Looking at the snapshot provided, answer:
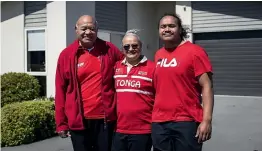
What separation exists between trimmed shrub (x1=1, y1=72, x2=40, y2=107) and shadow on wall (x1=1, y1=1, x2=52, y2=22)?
223 centimetres

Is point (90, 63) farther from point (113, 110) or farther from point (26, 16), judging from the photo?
point (26, 16)

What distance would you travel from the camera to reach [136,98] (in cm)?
349

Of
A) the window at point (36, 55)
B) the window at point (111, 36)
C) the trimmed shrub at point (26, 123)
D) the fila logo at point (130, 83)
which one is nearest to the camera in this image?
the fila logo at point (130, 83)

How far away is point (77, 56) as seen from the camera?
372cm

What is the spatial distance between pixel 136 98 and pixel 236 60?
10833 mm

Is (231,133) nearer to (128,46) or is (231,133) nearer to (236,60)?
(128,46)

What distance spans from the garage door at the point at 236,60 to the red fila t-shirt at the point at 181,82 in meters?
10.7

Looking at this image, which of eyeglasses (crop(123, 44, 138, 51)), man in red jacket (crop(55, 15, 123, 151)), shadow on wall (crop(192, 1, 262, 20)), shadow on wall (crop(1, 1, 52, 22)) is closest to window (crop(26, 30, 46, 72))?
shadow on wall (crop(1, 1, 52, 22))

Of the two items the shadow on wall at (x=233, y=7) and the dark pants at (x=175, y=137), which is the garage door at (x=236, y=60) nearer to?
the shadow on wall at (x=233, y=7)

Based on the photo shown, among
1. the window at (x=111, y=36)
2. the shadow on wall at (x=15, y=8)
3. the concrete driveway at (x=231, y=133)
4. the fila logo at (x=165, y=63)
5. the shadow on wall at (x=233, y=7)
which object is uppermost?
the shadow on wall at (x=233, y=7)

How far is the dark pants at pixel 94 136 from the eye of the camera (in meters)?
3.70

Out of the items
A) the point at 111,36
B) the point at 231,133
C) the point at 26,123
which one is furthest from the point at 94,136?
the point at 111,36

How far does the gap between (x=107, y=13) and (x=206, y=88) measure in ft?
32.9

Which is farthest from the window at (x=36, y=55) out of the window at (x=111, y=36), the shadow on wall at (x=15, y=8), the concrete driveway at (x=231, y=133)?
the concrete driveway at (x=231, y=133)
